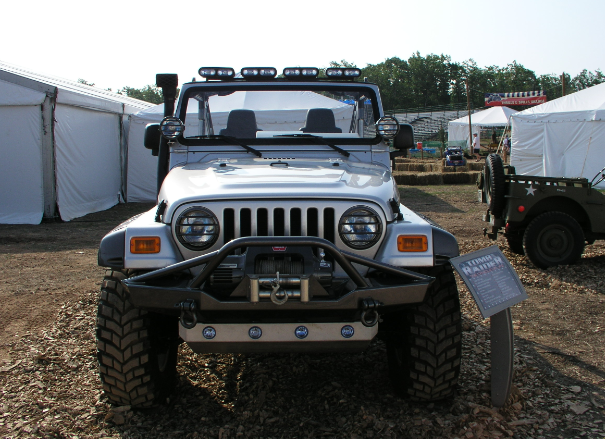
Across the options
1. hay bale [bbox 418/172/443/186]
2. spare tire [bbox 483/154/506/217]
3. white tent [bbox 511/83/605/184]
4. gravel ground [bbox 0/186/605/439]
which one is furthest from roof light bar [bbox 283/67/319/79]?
hay bale [bbox 418/172/443/186]

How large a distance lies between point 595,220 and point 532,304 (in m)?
1.96

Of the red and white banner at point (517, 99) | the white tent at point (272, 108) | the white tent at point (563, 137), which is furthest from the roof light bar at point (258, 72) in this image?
the red and white banner at point (517, 99)

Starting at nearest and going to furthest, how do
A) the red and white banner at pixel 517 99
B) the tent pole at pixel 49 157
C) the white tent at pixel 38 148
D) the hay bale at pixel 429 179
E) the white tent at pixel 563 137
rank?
the white tent at pixel 38 148
the tent pole at pixel 49 157
the white tent at pixel 563 137
the hay bale at pixel 429 179
the red and white banner at pixel 517 99

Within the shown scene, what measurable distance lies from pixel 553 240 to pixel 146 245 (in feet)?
17.4

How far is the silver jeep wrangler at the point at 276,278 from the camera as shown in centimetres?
244

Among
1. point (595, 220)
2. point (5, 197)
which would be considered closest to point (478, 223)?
point (595, 220)

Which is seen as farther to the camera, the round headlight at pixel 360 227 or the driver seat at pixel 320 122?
the driver seat at pixel 320 122

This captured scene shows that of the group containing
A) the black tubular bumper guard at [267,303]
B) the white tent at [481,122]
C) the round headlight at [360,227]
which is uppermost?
the white tent at [481,122]

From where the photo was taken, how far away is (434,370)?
283 cm

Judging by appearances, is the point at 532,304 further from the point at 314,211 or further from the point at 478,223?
the point at 478,223

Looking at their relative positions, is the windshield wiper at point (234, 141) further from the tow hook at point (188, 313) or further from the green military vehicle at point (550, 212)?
the green military vehicle at point (550, 212)

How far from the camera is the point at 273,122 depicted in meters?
4.29

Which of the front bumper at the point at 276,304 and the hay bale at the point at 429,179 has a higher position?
the hay bale at the point at 429,179

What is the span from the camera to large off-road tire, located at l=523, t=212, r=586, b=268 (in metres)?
6.43
